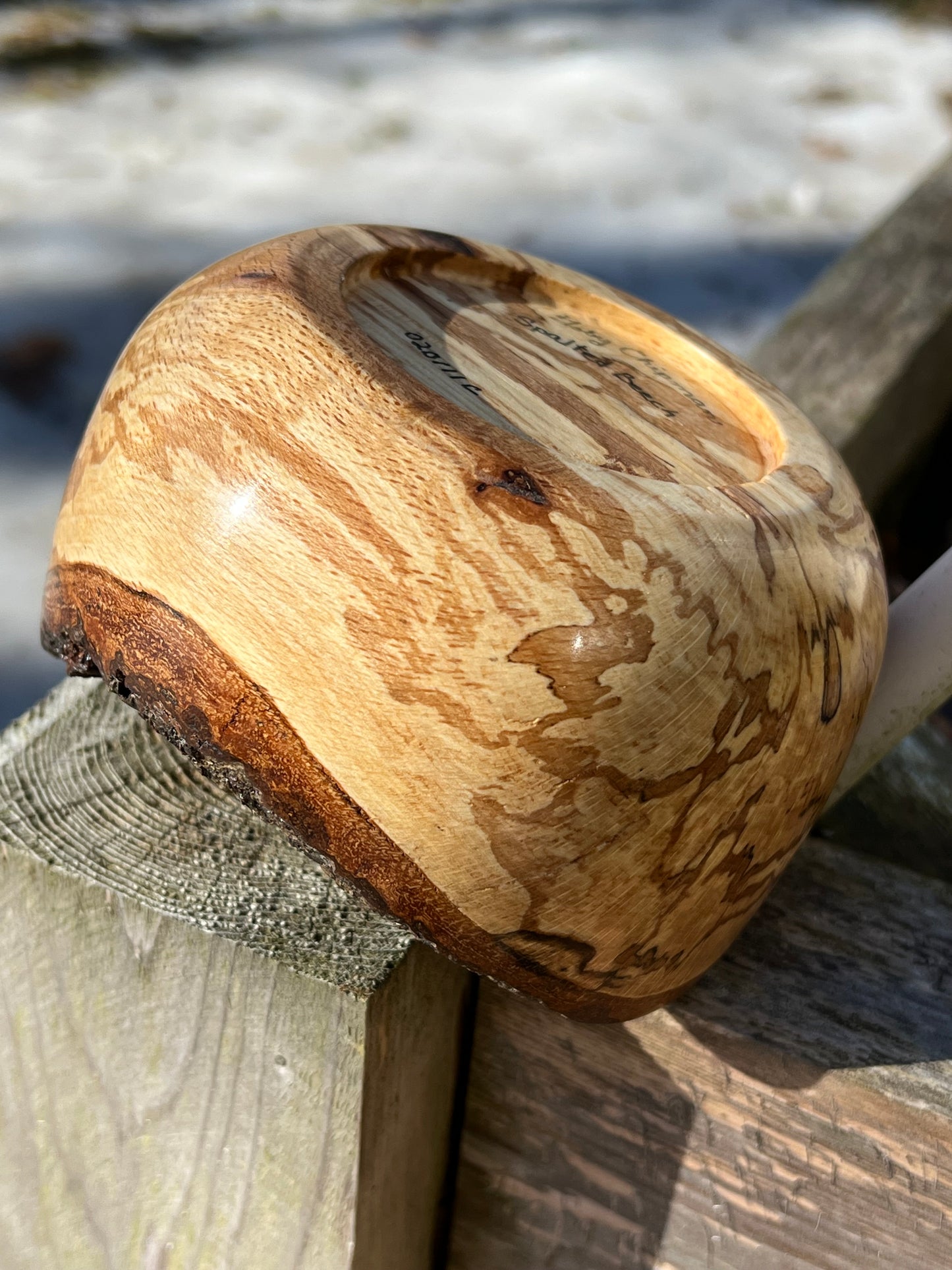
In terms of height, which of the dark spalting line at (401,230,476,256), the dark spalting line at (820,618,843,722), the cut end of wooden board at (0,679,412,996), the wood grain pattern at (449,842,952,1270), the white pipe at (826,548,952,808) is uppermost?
the dark spalting line at (401,230,476,256)

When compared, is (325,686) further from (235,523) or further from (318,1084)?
(318,1084)

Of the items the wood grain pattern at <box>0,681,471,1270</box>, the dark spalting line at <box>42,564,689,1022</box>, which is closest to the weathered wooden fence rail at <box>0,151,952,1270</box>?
the wood grain pattern at <box>0,681,471,1270</box>

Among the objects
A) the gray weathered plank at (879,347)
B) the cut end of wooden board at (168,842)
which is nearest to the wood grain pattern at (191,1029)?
the cut end of wooden board at (168,842)

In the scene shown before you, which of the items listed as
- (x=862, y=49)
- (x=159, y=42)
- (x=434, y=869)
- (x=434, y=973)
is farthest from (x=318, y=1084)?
(x=862, y=49)

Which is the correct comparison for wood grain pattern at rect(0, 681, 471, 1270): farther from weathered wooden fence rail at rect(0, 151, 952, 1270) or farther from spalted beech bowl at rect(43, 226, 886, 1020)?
spalted beech bowl at rect(43, 226, 886, 1020)

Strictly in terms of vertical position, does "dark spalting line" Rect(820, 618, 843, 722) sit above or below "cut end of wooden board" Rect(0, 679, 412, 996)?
above

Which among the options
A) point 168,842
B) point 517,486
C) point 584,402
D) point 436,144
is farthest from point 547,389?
point 436,144

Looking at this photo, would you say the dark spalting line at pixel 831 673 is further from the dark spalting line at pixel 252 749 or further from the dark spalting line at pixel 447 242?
the dark spalting line at pixel 447 242
